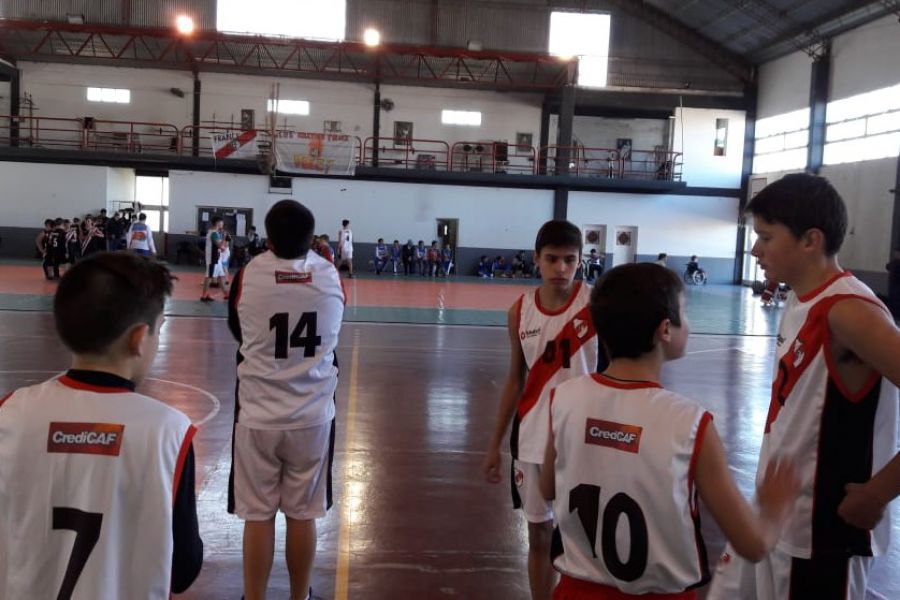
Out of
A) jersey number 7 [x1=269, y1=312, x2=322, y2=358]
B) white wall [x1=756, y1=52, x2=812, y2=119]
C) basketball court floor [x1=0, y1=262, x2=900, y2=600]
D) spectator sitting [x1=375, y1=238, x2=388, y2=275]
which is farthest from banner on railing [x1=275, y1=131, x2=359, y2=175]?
jersey number 7 [x1=269, y1=312, x2=322, y2=358]

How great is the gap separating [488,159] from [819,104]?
1301cm

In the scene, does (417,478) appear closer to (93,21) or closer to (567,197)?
(567,197)

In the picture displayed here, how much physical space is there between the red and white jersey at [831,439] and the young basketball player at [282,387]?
2.05 m

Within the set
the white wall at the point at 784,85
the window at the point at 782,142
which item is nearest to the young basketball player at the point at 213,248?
the window at the point at 782,142

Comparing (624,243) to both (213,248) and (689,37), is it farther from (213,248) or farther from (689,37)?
(213,248)

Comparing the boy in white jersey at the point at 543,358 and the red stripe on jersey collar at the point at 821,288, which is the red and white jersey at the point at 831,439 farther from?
the boy in white jersey at the point at 543,358

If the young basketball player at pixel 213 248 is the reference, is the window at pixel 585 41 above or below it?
above

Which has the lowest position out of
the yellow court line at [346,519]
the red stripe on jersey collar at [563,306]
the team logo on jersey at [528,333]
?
the yellow court line at [346,519]

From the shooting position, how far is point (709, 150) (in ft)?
111

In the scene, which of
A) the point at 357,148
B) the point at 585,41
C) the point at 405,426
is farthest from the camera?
the point at 585,41

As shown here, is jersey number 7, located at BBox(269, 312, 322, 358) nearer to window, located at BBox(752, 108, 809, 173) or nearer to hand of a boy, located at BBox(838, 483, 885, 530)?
hand of a boy, located at BBox(838, 483, 885, 530)

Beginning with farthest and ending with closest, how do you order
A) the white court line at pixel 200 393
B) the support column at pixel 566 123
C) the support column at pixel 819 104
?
the support column at pixel 566 123, the support column at pixel 819 104, the white court line at pixel 200 393

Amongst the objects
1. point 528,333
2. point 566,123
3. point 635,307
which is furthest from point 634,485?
point 566,123

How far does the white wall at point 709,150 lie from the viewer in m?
33.6
